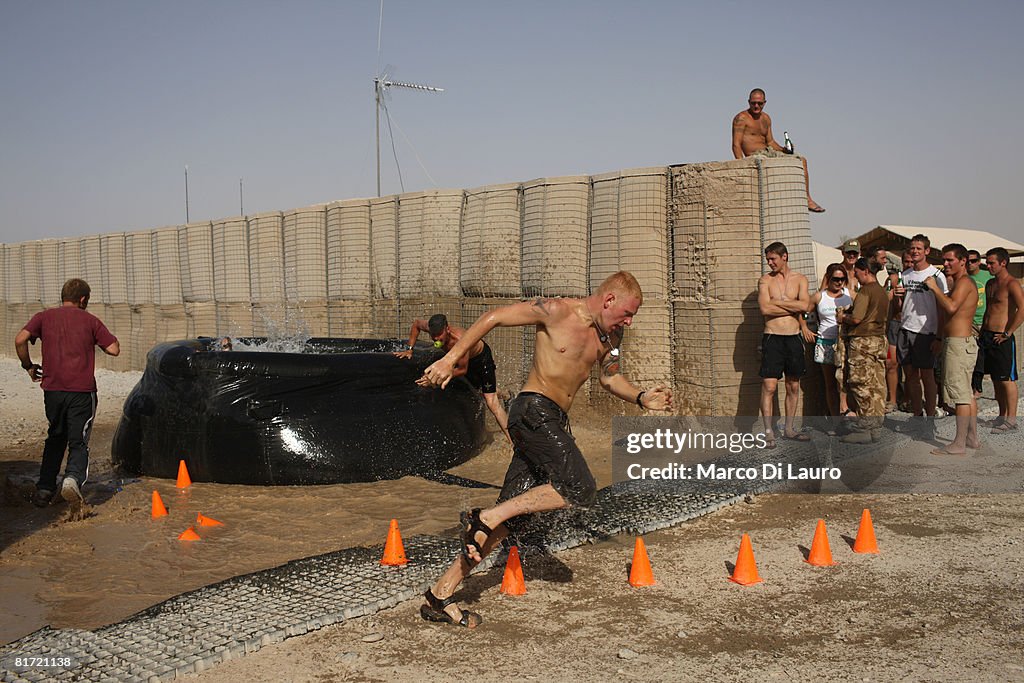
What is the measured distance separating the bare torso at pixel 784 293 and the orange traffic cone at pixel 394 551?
4867 millimetres

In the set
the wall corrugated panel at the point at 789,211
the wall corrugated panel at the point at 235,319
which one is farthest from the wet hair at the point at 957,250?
the wall corrugated panel at the point at 235,319

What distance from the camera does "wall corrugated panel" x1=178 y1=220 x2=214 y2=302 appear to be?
52.5 ft

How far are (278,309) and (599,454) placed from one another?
743 cm

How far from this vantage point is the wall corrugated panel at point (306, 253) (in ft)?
45.1

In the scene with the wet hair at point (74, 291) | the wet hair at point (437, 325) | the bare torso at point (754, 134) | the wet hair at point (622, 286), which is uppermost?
the bare torso at point (754, 134)

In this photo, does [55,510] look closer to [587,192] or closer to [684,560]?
[684,560]

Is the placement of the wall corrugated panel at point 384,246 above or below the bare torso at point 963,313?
above

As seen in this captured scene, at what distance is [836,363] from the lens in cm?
862

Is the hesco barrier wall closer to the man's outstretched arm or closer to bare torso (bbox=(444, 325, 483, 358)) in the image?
bare torso (bbox=(444, 325, 483, 358))

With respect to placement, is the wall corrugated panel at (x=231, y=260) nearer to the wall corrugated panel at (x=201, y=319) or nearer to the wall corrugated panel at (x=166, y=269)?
the wall corrugated panel at (x=201, y=319)

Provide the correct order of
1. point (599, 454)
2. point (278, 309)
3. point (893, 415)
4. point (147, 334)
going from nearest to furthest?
1. point (599, 454)
2. point (893, 415)
3. point (278, 309)
4. point (147, 334)

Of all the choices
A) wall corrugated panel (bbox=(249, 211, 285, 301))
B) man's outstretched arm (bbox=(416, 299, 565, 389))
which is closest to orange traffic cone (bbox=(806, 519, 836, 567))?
man's outstretched arm (bbox=(416, 299, 565, 389))

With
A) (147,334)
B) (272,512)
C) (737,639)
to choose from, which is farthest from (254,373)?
(147,334)

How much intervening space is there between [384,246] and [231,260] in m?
4.16
